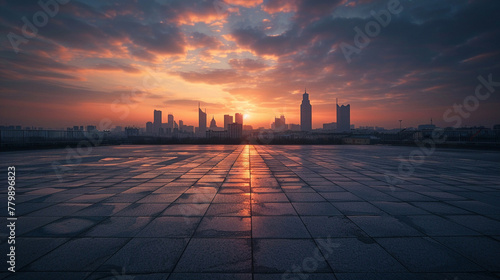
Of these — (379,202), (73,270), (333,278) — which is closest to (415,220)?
(379,202)

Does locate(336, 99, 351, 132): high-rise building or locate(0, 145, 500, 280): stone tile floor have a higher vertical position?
locate(336, 99, 351, 132): high-rise building

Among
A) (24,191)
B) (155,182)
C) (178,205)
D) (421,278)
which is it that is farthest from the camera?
(155,182)

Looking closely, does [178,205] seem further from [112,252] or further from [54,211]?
[54,211]

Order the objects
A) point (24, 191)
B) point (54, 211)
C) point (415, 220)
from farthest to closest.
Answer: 1. point (24, 191)
2. point (54, 211)
3. point (415, 220)

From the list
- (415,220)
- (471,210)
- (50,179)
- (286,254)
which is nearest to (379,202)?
(415,220)

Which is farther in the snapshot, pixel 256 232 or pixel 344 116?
pixel 344 116

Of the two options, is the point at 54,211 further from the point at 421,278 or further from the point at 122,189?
the point at 421,278

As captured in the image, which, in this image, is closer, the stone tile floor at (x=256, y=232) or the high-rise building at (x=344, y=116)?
the stone tile floor at (x=256, y=232)

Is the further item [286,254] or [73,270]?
[286,254]

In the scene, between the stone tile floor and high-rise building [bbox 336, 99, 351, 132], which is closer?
the stone tile floor

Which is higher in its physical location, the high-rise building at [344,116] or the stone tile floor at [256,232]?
the high-rise building at [344,116]
